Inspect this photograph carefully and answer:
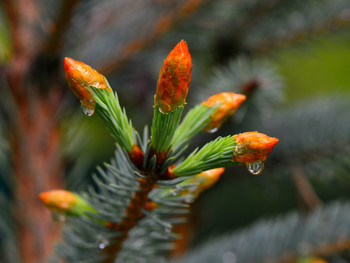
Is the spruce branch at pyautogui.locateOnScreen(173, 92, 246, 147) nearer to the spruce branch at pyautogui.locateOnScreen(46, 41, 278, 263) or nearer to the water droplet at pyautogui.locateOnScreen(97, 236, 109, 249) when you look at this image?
the spruce branch at pyautogui.locateOnScreen(46, 41, 278, 263)

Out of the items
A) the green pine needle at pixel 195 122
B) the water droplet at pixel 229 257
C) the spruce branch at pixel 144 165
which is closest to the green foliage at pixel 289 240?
the water droplet at pixel 229 257

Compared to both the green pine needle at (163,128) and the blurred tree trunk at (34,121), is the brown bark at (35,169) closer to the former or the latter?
the blurred tree trunk at (34,121)

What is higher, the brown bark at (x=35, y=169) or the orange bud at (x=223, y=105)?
the orange bud at (x=223, y=105)

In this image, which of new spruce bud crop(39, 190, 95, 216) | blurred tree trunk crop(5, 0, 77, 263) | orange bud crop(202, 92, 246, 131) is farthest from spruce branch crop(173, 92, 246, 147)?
blurred tree trunk crop(5, 0, 77, 263)

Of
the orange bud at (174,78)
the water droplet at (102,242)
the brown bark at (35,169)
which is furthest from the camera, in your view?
the brown bark at (35,169)

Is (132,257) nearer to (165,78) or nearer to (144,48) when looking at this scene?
(165,78)

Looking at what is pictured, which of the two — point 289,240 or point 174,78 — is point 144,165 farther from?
point 289,240
